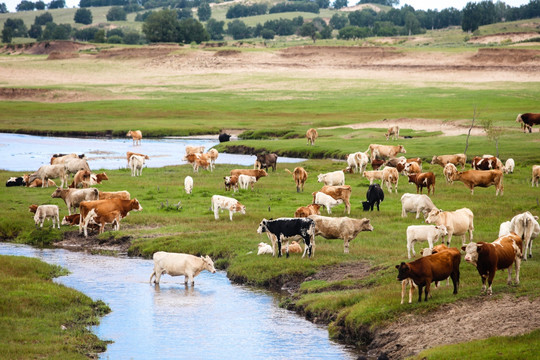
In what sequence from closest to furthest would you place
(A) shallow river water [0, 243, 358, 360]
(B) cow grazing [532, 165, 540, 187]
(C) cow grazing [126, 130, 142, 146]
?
1. (A) shallow river water [0, 243, 358, 360]
2. (B) cow grazing [532, 165, 540, 187]
3. (C) cow grazing [126, 130, 142, 146]

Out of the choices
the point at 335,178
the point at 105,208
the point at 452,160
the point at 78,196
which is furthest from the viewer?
the point at 452,160

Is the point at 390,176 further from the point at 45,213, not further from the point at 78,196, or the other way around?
the point at 45,213

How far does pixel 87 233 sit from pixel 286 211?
730 centimetres

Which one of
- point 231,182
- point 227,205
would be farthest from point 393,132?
point 227,205

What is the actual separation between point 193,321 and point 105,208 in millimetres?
10404

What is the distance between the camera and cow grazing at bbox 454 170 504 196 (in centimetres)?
3253

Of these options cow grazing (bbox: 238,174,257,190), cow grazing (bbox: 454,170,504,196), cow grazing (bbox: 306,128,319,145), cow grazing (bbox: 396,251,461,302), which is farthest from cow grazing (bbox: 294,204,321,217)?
cow grazing (bbox: 306,128,319,145)

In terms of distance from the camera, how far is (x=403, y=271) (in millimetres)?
15680

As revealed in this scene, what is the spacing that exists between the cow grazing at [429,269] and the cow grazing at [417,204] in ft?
32.6

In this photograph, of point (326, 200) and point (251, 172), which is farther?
point (251, 172)

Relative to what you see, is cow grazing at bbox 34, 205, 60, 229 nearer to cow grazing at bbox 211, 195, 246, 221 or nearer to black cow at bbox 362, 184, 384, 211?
cow grazing at bbox 211, 195, 246, 221

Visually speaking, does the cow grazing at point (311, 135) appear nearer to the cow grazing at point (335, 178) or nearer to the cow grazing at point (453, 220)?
the cow grazing at point (335, 178)

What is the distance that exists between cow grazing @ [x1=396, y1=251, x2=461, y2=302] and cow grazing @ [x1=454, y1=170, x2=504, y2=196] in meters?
16.8

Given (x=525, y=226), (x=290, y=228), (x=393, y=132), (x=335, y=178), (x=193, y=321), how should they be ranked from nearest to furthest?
1. (x=193, y=321)
2. (x=525, y=226)
3. (x=290, y=228)
4. (x=335, y=178)
5. (x=393, y=132)
